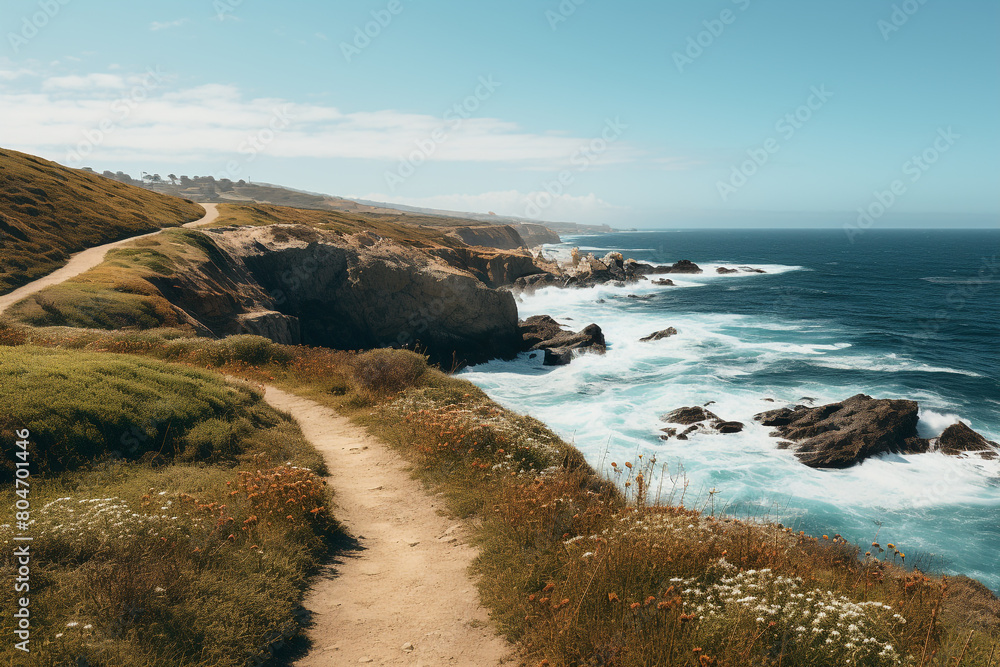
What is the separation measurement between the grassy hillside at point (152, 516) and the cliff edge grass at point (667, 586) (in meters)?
2.42

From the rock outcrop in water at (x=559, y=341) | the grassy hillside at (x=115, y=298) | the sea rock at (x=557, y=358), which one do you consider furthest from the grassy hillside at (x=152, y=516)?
the rock outcrop in water at (x=559, y=341)

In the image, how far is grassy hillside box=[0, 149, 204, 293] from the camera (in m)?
26.3

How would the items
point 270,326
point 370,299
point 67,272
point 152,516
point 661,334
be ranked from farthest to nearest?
point 661,334 → point 370,299 → point 270,326 → point 67,272 → point 152,516

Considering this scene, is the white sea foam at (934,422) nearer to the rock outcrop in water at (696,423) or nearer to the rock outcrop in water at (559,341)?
the rock outcrop in water at (696,423)

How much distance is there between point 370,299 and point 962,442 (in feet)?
103

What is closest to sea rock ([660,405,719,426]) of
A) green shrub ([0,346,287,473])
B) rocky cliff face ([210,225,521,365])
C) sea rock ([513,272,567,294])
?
rocky cliff face ([210,225,521,365])

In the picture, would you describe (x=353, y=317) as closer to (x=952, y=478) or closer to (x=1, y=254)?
(x=1, y=254)

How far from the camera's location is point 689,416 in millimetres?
23203

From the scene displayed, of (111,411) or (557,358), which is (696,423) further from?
(111,411)

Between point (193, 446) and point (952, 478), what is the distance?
24.1m

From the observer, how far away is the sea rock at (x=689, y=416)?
23.0m

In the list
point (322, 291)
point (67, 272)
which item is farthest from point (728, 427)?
point (67, 272)

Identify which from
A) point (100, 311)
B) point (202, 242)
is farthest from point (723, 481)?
point (202, 242)

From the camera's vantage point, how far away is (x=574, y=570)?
5.54 meters
